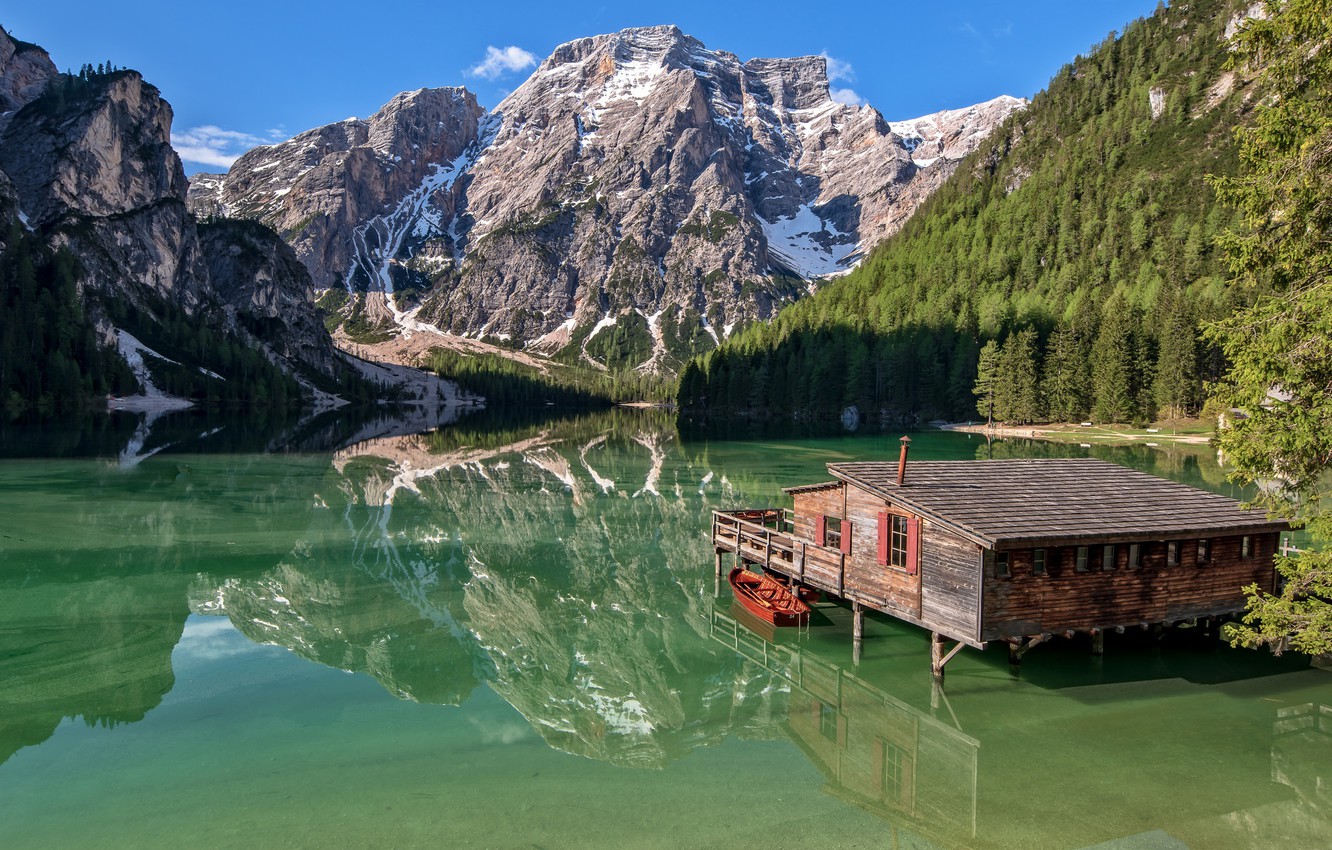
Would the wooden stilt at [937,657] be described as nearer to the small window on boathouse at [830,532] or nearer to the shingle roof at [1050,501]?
the shingle roof at [1050,501]

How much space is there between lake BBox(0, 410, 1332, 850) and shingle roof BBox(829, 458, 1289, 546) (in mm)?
4270

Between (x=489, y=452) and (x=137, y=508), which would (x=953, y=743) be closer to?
(x=137, y=508)

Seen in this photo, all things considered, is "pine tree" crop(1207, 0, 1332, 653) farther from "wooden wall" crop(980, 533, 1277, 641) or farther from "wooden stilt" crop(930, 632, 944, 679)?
"wooden stilt" crop(930, 632, 944, 679)

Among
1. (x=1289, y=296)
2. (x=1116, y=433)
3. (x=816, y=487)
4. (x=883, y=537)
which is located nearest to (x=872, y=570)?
(x=883, y=537)

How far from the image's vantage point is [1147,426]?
108m

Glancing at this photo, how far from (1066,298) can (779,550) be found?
143536 mm

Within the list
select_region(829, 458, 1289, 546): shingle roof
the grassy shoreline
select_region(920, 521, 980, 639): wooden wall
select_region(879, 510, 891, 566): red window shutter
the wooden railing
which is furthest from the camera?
the grassy shoreline

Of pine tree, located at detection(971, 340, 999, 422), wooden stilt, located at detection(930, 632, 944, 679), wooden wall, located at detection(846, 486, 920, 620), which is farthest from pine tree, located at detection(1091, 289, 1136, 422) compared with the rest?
wooden stilt, located at detection(930, 632, 944, 679)

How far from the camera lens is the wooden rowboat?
26.7m

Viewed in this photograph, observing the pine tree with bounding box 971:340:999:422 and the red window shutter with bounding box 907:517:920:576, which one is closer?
the red window shutter with bounding box 907:517:920:576

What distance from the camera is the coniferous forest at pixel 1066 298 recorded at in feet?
368

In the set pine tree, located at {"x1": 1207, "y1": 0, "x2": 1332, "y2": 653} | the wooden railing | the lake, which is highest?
pine tree, located at {"x1": 1207, "y1": 0, "x2": 1332, "y2": 653}

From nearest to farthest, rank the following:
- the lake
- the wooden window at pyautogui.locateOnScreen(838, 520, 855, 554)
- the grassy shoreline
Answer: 1. the lake
2. the wooden window at pyautogui.locateOnScreen(838, 520, 855, 554)
3. the grassy shoreline

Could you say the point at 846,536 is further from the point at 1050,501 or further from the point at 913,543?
the point at 1050,501
